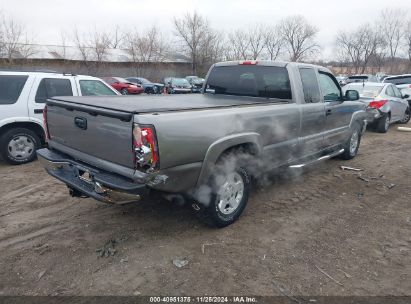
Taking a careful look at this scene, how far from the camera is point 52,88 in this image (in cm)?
654

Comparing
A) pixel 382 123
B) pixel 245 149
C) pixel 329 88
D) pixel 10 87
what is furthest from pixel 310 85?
pixel 382 123

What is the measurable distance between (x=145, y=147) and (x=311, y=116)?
297 cm

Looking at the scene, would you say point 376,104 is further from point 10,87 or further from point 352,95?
point 10,87

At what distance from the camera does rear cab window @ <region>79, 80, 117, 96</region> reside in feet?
22.9

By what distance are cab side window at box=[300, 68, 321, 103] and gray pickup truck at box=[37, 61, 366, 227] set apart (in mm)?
19

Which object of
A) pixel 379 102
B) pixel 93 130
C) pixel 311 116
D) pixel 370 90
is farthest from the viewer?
pixel 370 90

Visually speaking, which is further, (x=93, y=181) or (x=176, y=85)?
(x=176, y=85)

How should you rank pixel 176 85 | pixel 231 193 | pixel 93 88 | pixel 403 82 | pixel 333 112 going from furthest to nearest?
pixel 176 85 → pixel 403 82 → pixel 93 88 → pixel 333 112 → pixel 231 193

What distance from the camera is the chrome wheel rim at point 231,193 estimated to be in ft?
12.2

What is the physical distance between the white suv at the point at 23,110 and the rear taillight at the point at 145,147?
430 cm

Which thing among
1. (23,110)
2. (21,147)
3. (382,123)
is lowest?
(382,123)

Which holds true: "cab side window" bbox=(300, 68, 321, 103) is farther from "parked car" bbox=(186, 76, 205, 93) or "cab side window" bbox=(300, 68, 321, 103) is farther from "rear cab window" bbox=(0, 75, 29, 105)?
"parked car" bbox=(186, 76, 205, 93)

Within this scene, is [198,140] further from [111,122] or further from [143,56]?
[143,56]

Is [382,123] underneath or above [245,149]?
underneath
